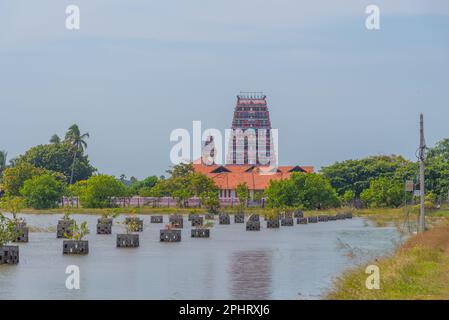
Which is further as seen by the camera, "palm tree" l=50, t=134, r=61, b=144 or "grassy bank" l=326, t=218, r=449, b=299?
"palm tree" l=50, t=134, r=61, b=144

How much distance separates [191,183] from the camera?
115 meters

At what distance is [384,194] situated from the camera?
349 feet

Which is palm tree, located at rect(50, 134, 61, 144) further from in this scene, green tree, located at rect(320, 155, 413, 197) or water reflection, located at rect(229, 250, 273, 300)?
water reflection, located at rect(229, 250, 273, 300)

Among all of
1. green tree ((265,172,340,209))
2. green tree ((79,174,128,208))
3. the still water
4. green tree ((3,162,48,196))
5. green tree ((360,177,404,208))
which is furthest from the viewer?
green tree ((3,162,48,196))

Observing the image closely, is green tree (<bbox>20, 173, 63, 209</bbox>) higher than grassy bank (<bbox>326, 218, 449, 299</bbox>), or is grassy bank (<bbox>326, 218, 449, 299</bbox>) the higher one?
green tree (<bbox>20, 173, 63, 209</bbox>)

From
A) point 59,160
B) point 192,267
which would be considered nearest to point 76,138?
point 59,160

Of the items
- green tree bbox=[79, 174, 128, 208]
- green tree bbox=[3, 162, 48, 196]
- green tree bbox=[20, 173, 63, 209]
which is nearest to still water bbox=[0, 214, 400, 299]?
green tree bbox=[79, 174, 128, 208]

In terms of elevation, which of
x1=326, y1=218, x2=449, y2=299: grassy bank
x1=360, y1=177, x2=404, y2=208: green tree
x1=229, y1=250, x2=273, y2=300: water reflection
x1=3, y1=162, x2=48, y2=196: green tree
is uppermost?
x1=3, y1=162, x2=48, y2=196: green tree

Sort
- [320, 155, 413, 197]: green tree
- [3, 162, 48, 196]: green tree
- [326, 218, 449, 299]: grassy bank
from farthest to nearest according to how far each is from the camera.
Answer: [320, 155, 413, 197]: green tree
[3, 162, 48, 196]: green tree
[326, 218, 449, 299]: grassy bank

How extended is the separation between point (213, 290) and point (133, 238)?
63.8 feet

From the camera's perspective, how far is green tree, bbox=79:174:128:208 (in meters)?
106

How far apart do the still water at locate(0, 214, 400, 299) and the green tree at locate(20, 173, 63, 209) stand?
49.8 m

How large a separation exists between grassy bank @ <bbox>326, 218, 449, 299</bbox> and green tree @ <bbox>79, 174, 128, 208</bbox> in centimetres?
7074
